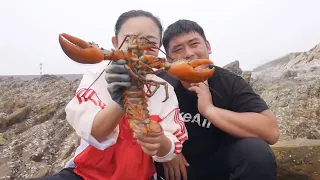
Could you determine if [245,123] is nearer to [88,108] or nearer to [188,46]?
[188,46]

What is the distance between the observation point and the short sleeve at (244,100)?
323cm

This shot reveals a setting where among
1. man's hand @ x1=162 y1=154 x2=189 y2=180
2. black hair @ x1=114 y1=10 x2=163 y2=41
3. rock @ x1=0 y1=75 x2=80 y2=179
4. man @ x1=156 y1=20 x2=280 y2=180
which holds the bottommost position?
rock @ x1=0 y1=75 x2=80 y2=179

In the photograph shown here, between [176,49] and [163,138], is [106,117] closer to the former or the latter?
[163,138]

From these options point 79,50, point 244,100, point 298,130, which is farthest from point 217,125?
point 298,130

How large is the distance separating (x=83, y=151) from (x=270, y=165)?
5.31ft

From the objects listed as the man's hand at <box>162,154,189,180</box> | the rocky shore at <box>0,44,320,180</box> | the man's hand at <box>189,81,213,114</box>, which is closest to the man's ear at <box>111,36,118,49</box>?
the man's hand at <box>189,81,213,114</box>

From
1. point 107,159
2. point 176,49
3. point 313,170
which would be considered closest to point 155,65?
point 107,159

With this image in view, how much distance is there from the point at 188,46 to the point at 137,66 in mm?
1395

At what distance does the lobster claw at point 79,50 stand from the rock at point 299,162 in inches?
123

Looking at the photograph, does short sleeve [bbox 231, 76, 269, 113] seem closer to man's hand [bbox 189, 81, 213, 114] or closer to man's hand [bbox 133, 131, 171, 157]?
man's hand [bbox 189, 81, 213, 114]

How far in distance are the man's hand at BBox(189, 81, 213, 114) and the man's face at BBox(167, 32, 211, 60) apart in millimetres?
324

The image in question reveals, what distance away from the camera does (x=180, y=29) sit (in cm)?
354

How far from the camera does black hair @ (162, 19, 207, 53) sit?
11.6ft

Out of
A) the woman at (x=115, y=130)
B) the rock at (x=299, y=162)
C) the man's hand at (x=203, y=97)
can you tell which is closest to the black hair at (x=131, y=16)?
the woman at (x=115, y=130)
